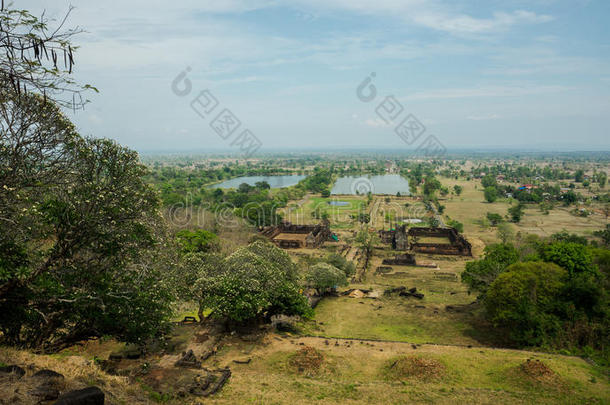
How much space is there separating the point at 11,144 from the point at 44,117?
95 cm

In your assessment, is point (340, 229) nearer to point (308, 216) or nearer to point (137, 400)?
point (308, 216)

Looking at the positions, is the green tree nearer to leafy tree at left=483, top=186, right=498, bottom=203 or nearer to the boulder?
the boulder

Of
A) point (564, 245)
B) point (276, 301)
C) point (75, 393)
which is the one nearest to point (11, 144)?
point (75, 393)

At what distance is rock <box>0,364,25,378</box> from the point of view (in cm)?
788

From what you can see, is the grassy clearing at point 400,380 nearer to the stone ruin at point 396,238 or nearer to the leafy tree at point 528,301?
the leafy tree at point 528,301

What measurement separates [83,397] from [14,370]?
213cm

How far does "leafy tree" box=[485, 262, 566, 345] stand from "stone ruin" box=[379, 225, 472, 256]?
2266 cm

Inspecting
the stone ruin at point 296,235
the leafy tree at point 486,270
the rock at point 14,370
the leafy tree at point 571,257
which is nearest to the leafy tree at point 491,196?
the stone ruin at point 296,235

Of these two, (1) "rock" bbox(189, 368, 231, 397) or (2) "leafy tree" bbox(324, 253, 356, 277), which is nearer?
(1) "rock" bbox(189, 368, 231, 397)

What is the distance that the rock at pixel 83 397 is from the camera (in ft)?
23.0

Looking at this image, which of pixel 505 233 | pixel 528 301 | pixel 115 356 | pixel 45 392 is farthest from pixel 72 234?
pixel 505 233

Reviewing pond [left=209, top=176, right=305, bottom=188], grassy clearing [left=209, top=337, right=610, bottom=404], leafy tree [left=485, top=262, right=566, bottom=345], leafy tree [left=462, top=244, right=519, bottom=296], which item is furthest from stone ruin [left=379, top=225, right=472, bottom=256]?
pond [left=209, top=176, right=305, bottom=188]

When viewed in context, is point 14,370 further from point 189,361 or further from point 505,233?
point 505,233

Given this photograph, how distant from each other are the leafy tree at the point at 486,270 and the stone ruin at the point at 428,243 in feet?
52.9
